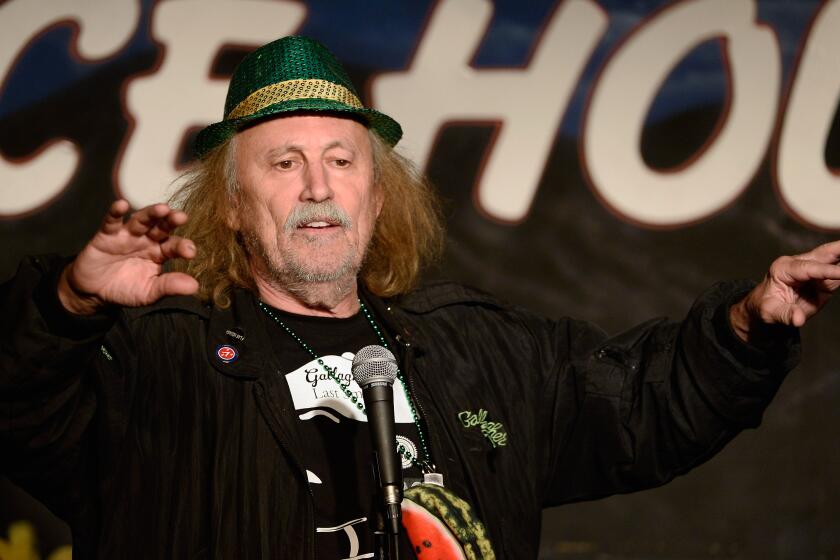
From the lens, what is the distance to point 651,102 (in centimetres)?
359

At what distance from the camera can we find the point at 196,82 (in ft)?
11.8

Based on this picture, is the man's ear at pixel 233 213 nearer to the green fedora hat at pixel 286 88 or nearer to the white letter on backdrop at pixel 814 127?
the green fedora hat at pixel 286 88

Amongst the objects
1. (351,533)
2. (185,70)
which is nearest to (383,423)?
(351,533)

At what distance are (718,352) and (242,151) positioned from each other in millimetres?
1178

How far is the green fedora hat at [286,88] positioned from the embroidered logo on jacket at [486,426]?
74 centimetres

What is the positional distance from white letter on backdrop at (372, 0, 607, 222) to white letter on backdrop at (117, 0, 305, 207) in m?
0.45

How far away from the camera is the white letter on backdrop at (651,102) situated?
11.7 feet

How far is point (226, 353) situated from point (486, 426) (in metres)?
0.58

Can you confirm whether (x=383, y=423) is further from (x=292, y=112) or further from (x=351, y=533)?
(x=292, y=112)

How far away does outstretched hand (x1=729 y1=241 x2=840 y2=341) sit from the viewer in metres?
2.01

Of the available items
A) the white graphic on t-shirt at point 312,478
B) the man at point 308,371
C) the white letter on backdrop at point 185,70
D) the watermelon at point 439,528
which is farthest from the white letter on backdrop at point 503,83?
the watermelon at point 439,528

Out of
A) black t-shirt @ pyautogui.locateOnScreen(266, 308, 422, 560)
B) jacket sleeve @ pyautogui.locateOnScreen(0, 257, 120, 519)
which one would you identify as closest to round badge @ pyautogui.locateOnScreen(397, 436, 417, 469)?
black t-shirt @ pyautogui.locateOnScreen(266, 308, 422, 560)

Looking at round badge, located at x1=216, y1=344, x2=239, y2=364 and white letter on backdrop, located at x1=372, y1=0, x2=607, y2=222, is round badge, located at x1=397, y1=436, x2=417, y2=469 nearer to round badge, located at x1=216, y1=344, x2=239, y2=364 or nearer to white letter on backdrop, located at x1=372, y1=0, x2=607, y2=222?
round badge, located at x1=216, y1=344, x2=239, y2=364

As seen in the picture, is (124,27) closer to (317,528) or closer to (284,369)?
(284,369)
